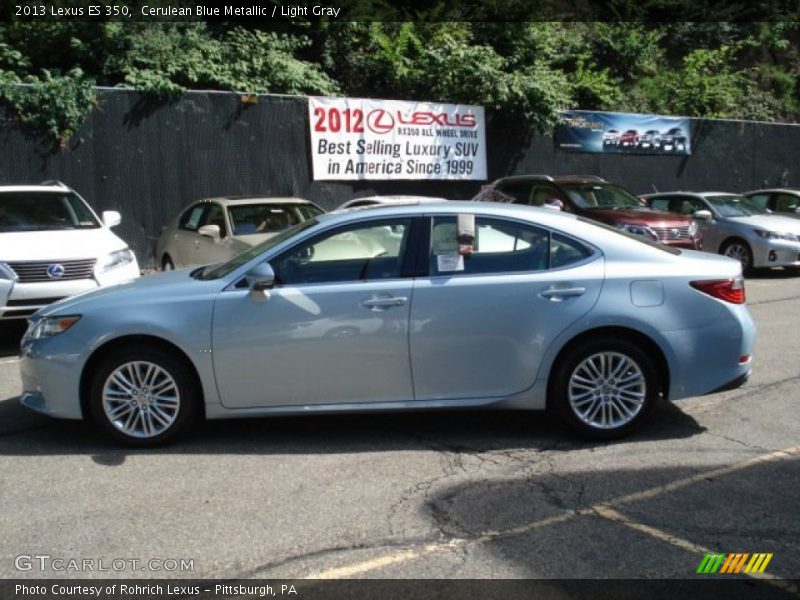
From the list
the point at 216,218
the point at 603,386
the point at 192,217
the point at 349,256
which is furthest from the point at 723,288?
the point at 192,217

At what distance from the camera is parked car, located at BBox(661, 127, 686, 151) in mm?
22891

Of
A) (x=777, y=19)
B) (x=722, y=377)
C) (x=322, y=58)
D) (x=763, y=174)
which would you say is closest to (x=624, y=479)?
(x=722, y=377)

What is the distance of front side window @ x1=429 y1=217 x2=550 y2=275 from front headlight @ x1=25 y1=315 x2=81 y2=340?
2372mm

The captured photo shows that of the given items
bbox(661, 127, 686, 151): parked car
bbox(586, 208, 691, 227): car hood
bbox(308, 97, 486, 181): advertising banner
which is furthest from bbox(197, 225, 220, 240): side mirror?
bbox(661, 127, 686, 151): parked car

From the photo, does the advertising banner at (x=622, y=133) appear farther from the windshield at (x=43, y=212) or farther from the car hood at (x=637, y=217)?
the windshield at (x=43, y=212)

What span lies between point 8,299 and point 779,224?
12.5 meters

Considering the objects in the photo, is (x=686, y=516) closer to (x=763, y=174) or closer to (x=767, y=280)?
(x=767, y=280)

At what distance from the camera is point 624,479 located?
17.0 feet

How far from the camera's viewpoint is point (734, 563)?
4074 mm

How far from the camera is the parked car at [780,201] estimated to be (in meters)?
18.0

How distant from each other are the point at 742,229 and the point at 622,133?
276 inches

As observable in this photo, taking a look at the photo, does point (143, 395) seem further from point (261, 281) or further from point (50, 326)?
point (261, 281)

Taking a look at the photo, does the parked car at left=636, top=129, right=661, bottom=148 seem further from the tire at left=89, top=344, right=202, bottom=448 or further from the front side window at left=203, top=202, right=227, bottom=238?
the tire at left=89, top=344, right=202, bottom=448

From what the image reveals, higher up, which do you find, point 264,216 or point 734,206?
point 264,216
